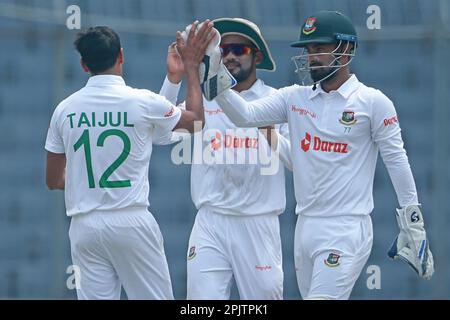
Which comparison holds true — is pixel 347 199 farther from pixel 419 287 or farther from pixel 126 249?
pixel 419 287

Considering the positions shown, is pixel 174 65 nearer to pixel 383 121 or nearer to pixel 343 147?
pixel 343 147

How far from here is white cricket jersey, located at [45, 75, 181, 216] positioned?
7.40 m

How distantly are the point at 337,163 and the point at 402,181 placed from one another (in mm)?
335

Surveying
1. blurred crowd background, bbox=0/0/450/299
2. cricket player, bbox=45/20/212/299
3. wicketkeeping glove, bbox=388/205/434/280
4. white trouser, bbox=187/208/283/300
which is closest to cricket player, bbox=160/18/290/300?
white trouser, bbox=187/208/283/300

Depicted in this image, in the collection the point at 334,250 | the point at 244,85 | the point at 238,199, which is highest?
the point at 244,85

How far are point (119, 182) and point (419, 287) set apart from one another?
424 cm

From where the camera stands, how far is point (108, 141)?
739 cm

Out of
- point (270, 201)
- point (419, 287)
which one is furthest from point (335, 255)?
point (419, 287)

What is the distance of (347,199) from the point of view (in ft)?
25.0

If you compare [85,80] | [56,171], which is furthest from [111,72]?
[85,80]

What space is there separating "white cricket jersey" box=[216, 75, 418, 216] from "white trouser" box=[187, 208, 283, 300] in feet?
2.16

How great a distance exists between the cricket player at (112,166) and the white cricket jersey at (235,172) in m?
0.82
